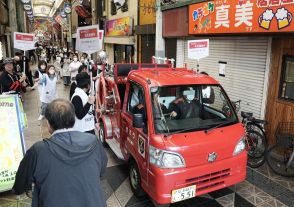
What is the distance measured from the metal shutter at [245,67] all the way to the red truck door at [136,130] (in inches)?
147

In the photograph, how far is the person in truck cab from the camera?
457 cm

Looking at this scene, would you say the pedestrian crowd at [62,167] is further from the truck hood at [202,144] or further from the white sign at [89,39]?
the white sign at [89,39]

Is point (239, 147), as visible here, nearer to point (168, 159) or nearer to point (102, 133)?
point (168, 159)

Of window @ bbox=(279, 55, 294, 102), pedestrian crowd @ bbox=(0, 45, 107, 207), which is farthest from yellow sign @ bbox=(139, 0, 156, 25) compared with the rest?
pedestrian crowd @ bbox=(0, 45, 107, 207)

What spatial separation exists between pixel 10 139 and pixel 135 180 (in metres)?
2.29

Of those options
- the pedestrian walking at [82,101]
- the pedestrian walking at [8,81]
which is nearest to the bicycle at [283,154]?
the pedestrian walking at [82,101]

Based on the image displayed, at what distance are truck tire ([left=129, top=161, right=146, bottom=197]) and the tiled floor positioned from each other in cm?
13

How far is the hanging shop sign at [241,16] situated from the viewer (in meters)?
5.77

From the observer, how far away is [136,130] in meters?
4.66

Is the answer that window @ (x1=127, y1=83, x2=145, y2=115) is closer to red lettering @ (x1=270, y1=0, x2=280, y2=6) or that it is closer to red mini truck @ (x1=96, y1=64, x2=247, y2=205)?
red mini truck @ (x1=96, y1=64, x2=247, y2=205)

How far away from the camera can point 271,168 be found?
228 inches

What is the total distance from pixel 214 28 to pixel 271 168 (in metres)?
4.43

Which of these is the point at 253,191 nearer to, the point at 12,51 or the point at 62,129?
the point at 62,129

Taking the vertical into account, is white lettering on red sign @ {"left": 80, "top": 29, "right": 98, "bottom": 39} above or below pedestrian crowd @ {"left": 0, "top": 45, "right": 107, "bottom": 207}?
above
